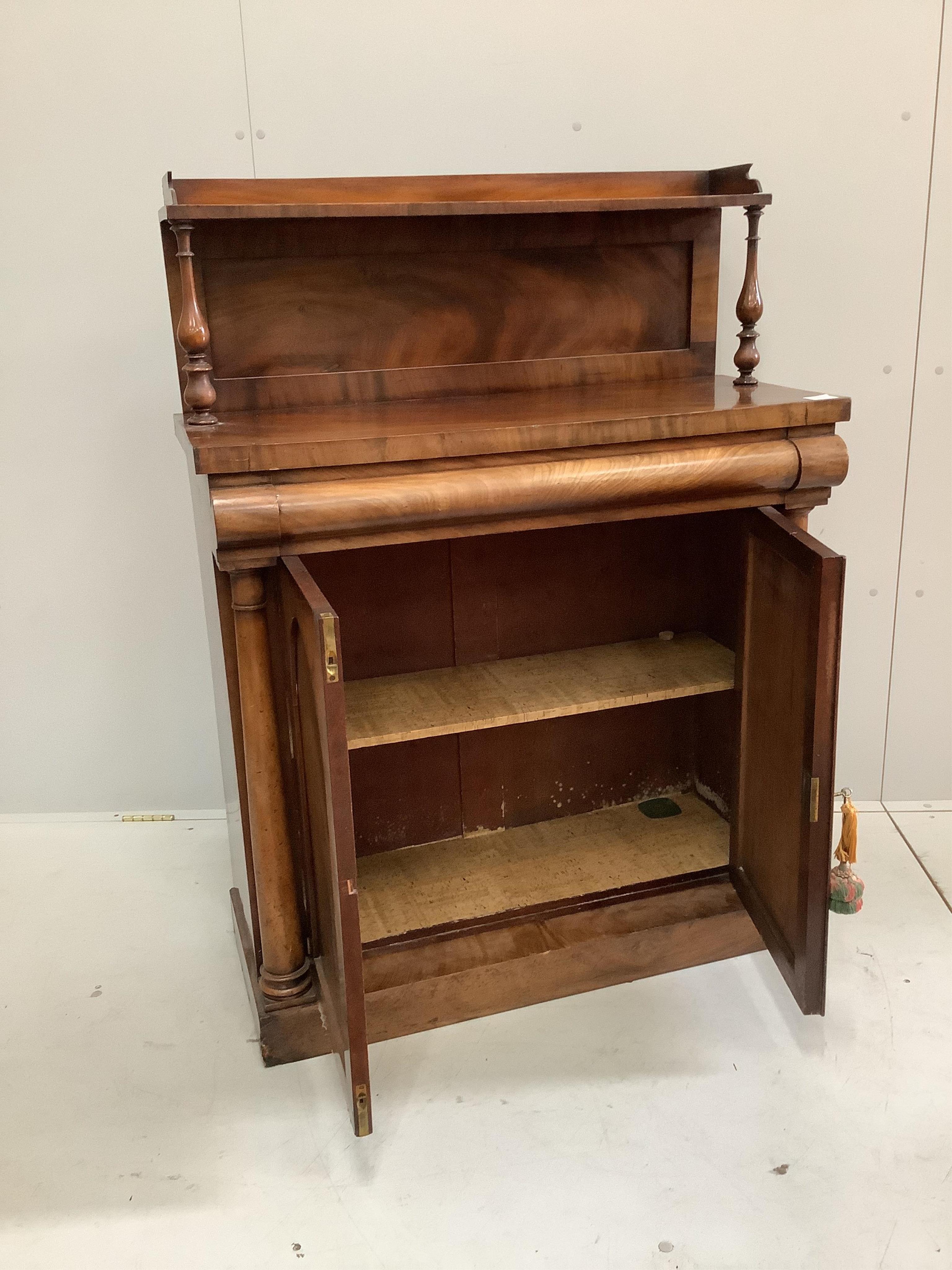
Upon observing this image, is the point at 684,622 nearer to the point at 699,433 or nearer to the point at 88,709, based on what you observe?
the point at 699,433

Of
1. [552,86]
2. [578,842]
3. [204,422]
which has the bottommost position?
[578,842]

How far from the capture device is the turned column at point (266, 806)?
1.73m

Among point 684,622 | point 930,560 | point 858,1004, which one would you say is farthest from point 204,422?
point 930,560

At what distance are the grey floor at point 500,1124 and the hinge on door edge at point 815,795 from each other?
1.70 ft

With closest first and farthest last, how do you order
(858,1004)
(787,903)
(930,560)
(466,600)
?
1. (787,903)
2. (858,1004)
3. (466,600)
4. (930,560)

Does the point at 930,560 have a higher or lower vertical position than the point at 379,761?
higher

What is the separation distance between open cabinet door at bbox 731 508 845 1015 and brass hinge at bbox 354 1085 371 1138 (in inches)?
29.9

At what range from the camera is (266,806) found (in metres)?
1.83

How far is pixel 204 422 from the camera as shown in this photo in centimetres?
175

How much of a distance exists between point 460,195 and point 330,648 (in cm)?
108

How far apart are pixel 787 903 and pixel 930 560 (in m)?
1.21

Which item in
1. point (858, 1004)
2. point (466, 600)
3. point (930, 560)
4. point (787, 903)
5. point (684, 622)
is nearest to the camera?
point (787, 903)

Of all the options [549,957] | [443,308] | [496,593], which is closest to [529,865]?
[549,957]

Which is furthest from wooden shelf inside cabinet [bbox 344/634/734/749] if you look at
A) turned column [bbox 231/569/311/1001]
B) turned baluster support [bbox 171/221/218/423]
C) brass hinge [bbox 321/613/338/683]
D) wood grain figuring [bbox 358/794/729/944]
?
turned baluster support [bbox 171/221/218/423]
